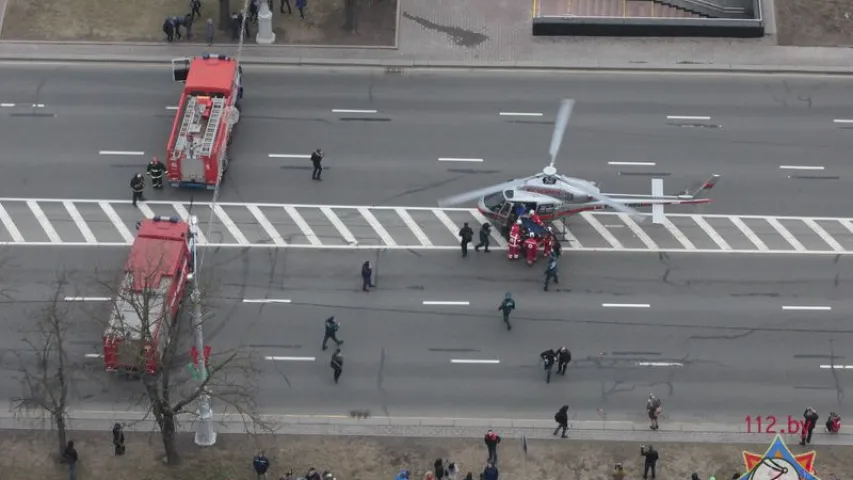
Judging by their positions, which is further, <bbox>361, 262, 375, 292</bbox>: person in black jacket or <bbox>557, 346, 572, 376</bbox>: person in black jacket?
<bbox>361, 262, 375, 292</bbox>: person in black jacket

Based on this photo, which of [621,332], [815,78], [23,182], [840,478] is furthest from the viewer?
[815,78]

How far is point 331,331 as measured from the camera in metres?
65.2

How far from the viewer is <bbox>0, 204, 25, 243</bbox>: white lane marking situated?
70000 mm

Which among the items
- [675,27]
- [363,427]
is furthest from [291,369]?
[675,27]

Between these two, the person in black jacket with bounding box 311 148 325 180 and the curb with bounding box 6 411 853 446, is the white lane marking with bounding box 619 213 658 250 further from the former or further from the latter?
the person in black jacket with bounding box 311 148 325 180

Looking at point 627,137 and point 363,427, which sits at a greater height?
point 627,137

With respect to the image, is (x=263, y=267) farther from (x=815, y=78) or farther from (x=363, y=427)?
(x=815, y=78)

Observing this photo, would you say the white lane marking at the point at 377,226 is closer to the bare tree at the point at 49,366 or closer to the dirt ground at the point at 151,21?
the dirt ground at the point at 151,21

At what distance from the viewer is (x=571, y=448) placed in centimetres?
6253

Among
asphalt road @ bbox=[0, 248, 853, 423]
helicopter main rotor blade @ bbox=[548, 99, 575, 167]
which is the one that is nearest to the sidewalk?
helicopter main rotor blade @ bbox=[548, 99, 575, 167]

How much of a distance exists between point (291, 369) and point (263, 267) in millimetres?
5440

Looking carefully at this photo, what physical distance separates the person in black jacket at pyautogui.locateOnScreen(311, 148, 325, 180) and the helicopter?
226 inches

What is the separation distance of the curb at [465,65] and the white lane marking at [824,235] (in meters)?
9.49

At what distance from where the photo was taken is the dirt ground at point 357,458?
201ft
